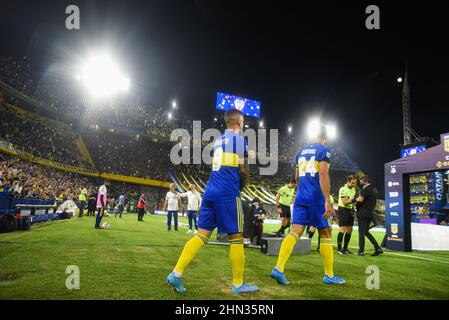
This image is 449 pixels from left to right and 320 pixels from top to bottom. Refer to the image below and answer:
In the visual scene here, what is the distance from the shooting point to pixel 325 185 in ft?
14.0

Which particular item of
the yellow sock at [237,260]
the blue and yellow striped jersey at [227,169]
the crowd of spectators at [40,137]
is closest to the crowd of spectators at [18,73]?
the crowd of spectators at [40,137]

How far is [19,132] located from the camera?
92.7 ft

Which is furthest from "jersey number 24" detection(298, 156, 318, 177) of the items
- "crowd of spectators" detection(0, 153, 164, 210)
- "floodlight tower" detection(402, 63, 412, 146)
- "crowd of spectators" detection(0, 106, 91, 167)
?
"floodlight tower" detection(402, 63, 412, 146)

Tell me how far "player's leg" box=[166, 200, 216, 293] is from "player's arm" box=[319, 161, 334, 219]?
1.76 meters

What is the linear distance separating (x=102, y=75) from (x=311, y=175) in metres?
35.8

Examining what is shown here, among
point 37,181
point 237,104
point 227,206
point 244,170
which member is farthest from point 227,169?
point 237,104

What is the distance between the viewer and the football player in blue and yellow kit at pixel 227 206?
3.46 meters

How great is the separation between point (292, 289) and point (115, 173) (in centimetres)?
3508

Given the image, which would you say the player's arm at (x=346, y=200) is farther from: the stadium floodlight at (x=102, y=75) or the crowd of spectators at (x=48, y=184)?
the stadium floodlight at (x=102, y=75)

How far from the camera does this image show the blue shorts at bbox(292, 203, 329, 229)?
4.27 metres

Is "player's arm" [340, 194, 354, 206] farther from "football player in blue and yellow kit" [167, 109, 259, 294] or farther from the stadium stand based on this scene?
the stadium stand

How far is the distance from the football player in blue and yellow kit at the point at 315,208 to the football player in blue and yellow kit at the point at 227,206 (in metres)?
1.00
